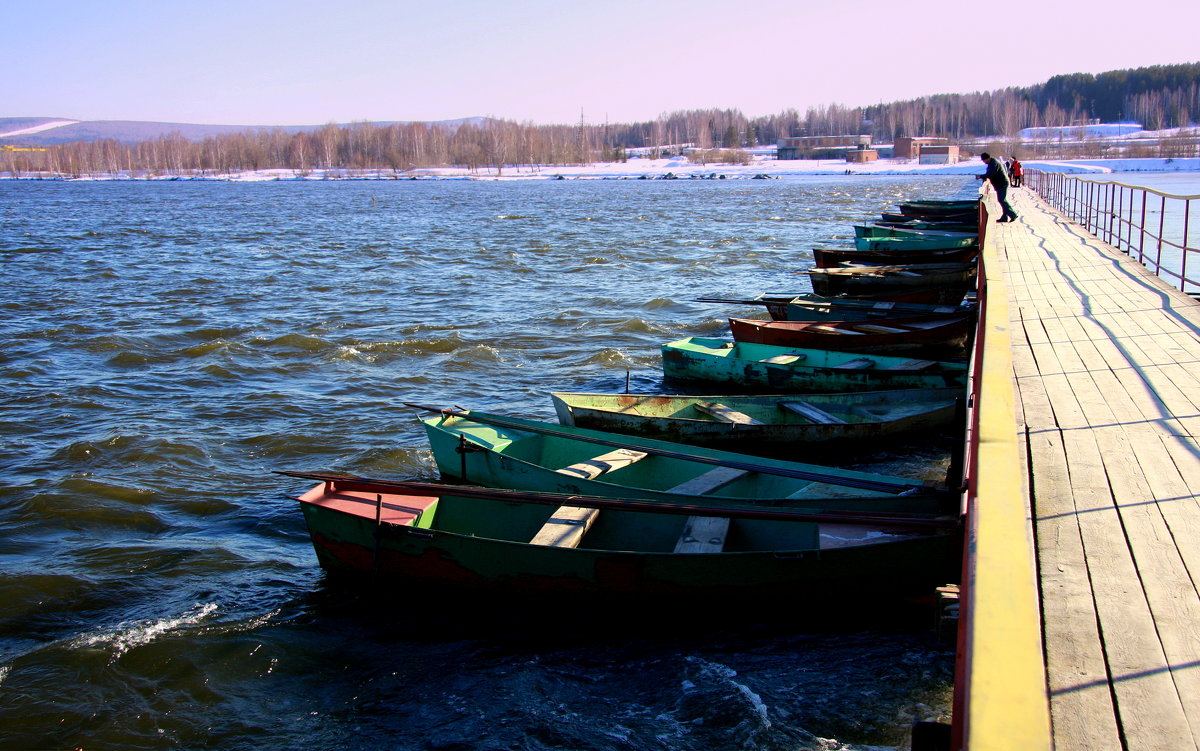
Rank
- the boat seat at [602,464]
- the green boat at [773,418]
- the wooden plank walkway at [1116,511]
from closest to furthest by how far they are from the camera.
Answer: the wooden plank walkway at [1116,511] < the boat seat at [602,464] < the green boat at [773,418]

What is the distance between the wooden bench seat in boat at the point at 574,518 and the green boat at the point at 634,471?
0.07 feet

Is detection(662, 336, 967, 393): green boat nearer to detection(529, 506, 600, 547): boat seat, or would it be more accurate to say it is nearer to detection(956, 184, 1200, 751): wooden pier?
detection(956, 184, 1200, 751): wooden pier

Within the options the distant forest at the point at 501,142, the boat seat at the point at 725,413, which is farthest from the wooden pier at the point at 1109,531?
the distant forest at the point at 501,142

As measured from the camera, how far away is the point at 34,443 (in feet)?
40.7

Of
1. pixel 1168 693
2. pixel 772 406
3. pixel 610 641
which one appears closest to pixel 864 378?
pixel 772 406

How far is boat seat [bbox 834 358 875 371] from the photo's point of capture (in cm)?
1223

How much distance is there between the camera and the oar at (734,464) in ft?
24.0

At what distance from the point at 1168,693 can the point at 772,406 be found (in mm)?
7588

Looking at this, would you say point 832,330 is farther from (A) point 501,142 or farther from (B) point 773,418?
(A) point 501,142

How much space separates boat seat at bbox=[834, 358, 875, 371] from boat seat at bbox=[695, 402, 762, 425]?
2.39m

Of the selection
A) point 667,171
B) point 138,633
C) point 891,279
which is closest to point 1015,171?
point 891,279

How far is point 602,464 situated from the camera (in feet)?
28.0

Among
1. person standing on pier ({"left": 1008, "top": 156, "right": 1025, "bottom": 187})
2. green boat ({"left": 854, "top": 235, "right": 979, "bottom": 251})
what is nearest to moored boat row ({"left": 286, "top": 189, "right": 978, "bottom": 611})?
green boat ({"left": 854, "top": 235, "right": 979, "bottom": 251})

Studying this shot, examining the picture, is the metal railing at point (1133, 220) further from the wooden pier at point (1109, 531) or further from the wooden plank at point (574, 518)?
the wooden plank at point (574, 518)
